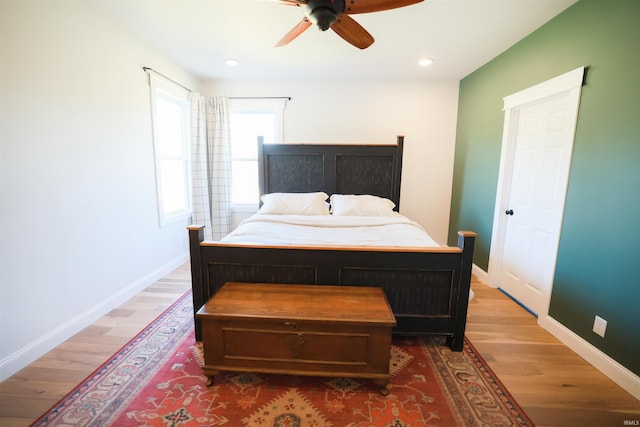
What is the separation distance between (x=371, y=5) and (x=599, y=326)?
96.6 inches

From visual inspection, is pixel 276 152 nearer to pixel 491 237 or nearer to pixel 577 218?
pixel 491 237

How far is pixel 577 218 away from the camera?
77.3 inches

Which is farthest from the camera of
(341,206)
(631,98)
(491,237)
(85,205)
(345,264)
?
(341,206)

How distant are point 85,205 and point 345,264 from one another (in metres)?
2.07

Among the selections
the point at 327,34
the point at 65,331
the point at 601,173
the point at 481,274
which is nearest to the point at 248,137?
the point at 327,34

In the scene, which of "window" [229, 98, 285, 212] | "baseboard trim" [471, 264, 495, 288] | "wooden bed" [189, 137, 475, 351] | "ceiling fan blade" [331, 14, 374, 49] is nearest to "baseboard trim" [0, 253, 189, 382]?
"wooden bed" [189, 137, 475, 351]

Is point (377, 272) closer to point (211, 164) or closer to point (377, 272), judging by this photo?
point (377, 272)

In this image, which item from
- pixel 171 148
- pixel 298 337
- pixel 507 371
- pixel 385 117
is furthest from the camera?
pixel 385 117

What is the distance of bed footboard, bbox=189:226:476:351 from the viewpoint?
1775 mm

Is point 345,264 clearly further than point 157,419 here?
Yes

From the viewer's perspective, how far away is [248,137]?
3.97 m

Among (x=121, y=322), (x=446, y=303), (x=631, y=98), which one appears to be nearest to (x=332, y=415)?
(x=446, y=303)

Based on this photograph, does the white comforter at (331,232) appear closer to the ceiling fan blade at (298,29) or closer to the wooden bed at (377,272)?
the wooden bed at (377,272)

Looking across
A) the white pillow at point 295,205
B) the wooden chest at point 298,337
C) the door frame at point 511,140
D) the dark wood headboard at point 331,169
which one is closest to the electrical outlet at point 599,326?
the door frame at point 511,140
